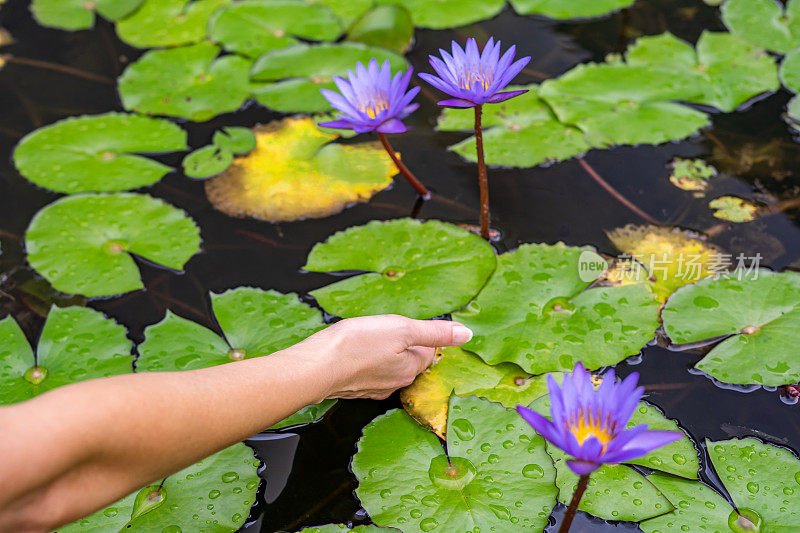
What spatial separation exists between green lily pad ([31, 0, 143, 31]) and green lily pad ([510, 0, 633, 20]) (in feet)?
5.55

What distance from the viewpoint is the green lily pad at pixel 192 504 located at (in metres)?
1.36

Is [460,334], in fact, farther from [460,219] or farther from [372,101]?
[372,101]

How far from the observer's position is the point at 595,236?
1.91m

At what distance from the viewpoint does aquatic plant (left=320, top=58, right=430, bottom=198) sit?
66.5 inches

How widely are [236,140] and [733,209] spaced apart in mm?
1584

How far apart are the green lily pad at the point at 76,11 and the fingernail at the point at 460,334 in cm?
230

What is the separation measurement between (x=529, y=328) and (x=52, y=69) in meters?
2.19

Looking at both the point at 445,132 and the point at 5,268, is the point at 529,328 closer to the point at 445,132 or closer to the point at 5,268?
the point at 445,132

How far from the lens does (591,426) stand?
1.12m

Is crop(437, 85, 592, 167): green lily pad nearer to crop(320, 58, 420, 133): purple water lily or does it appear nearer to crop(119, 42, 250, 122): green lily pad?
crop(320, 58, 420, 133): purple water lily

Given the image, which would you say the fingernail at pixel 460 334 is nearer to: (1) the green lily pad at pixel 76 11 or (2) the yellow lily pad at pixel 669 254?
(2) the yellow lily pad at pixel 669 254

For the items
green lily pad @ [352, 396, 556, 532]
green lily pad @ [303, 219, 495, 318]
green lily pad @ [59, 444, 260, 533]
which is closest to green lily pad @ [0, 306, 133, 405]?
green lily pad @ [59, 444, 260, 533]

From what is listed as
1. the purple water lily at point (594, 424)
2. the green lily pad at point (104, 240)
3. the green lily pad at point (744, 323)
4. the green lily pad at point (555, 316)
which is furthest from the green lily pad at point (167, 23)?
the purple water lily at point (594, 424)

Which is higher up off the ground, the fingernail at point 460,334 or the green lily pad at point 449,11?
the green lily pad at point 449,11
